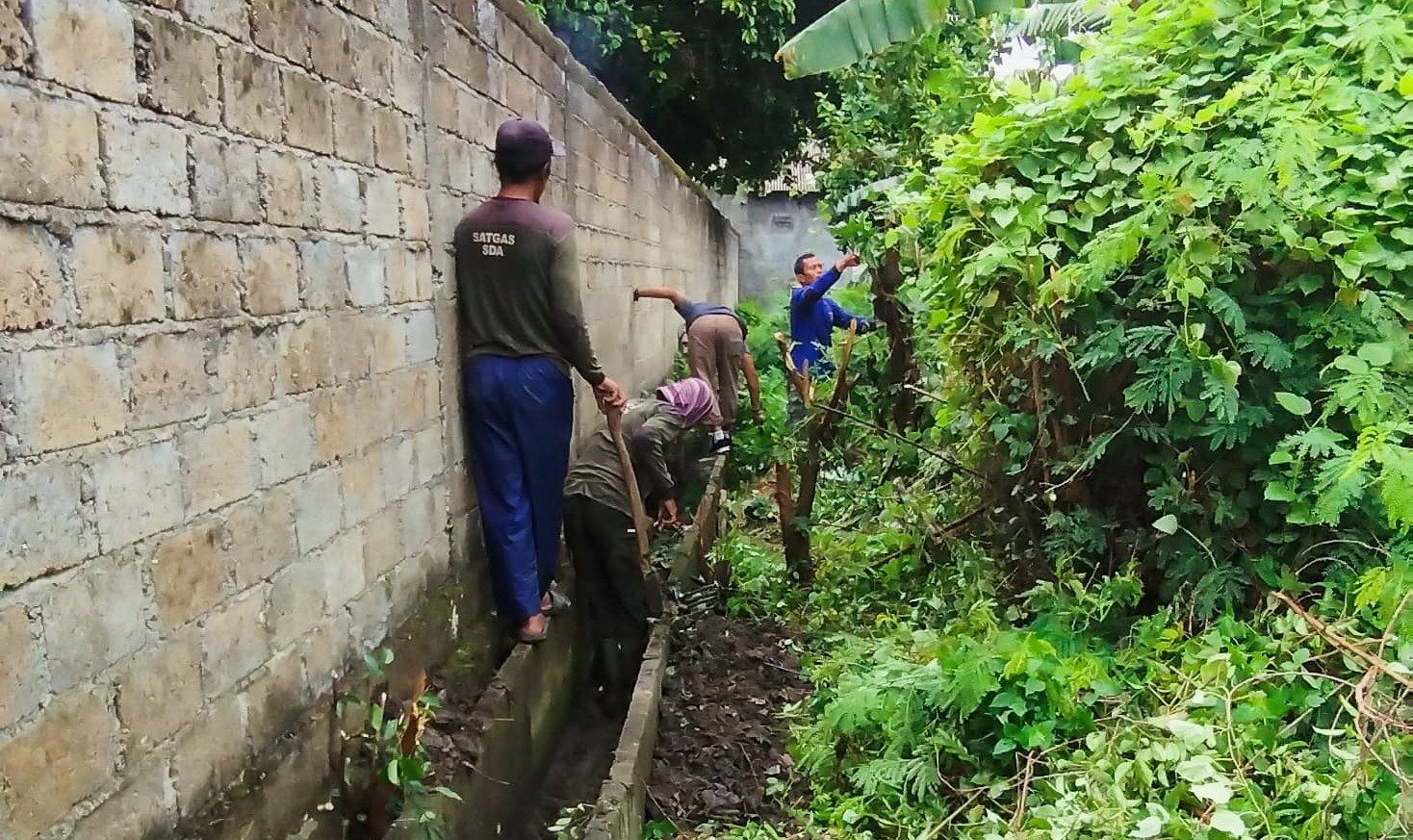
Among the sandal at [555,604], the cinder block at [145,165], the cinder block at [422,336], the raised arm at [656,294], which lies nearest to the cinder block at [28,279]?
the cinder block at [145,165]

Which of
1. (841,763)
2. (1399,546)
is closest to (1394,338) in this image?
(1399,546)

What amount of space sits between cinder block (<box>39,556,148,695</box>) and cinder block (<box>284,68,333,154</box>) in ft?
4.55

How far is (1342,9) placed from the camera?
3.40m

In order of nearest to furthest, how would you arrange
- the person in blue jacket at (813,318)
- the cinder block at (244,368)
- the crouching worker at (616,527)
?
the cinder block at (244,368)
the crouching worker at (616,527)
the person in blue jacket at (813,318)

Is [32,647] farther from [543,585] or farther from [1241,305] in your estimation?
[1241,305]

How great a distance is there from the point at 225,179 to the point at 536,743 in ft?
9.75

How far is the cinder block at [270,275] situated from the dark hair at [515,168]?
1.63 meters

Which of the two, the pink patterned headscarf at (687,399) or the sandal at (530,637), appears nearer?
the sandal at (530,637)

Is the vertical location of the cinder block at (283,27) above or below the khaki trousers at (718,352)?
above

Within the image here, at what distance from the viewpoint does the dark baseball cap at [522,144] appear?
4.24m

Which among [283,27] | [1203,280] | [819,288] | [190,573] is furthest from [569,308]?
[819,288]

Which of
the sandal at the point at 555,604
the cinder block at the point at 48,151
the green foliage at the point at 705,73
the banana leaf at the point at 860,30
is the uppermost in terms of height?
the green foliage at the point at 705,73

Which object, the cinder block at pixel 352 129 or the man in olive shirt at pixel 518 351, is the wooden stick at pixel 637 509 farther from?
the cinder block at pixel 352 129

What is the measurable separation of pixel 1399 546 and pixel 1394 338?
697mm
